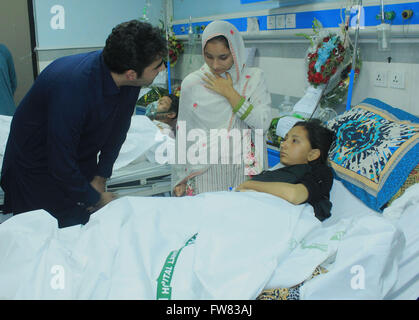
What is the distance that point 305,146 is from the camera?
6.91ft

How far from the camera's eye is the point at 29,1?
4680 millimetres

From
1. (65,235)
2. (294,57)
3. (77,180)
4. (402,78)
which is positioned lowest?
(65,235)

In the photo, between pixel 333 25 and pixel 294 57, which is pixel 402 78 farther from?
pixel 294 57

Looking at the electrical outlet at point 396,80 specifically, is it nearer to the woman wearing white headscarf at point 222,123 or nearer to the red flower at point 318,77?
the red flower at point 318,77

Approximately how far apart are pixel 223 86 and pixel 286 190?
0.77m

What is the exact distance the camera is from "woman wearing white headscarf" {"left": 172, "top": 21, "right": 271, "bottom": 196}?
7.29 feet

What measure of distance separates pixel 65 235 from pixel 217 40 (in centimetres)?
128

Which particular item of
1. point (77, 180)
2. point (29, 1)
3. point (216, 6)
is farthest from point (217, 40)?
point (29, 1)

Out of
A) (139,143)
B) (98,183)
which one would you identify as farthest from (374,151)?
(139,143)

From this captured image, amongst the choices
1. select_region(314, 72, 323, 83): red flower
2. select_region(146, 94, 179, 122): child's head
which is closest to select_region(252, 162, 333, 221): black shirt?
select_region(314, 72, 323, 83): red flower

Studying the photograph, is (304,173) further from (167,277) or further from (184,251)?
(167,277)

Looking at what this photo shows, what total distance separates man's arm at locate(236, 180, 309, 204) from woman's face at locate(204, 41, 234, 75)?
72 cm

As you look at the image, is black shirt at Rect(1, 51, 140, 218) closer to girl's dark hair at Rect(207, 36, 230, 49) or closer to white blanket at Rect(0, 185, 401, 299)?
white blanket at Rect(0, 185, 401, 299)

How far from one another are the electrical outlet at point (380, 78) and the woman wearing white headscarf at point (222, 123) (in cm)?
91
